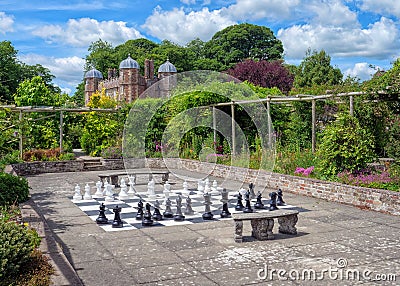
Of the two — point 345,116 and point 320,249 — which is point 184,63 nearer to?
point 345,116

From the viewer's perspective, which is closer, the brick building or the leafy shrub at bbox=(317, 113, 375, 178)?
the leafy shrub at bbox=(317, 113, 375, 178)

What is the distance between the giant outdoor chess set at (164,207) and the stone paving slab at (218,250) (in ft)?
1.10

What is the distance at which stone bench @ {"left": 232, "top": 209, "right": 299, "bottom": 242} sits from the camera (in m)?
6.69

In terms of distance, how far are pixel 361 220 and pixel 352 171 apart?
7.90 feet

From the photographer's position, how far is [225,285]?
16.1 feet

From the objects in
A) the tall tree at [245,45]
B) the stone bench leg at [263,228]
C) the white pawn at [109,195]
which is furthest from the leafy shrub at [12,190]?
the tall tree at [245,45]

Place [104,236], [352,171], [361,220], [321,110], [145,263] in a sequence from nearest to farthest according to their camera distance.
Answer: [145,263] → [104,236] → [361,220] → [352,171] → [321,110]

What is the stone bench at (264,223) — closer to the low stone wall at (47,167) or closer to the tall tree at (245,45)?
the low stone wall at (47,167)

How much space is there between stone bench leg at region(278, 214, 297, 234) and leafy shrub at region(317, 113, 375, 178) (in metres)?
3.80

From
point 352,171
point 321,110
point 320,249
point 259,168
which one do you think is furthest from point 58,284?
point 321,110

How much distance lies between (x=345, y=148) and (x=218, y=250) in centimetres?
520

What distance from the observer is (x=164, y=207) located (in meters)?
9.66

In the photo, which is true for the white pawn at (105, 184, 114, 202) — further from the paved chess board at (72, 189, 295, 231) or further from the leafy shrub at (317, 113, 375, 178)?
the leafy shrub at (317, 113, 375, 178)

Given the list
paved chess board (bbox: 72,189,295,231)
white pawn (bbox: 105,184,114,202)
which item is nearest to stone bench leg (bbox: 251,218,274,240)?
paved chess board (bbox: 72,189,295,231)
